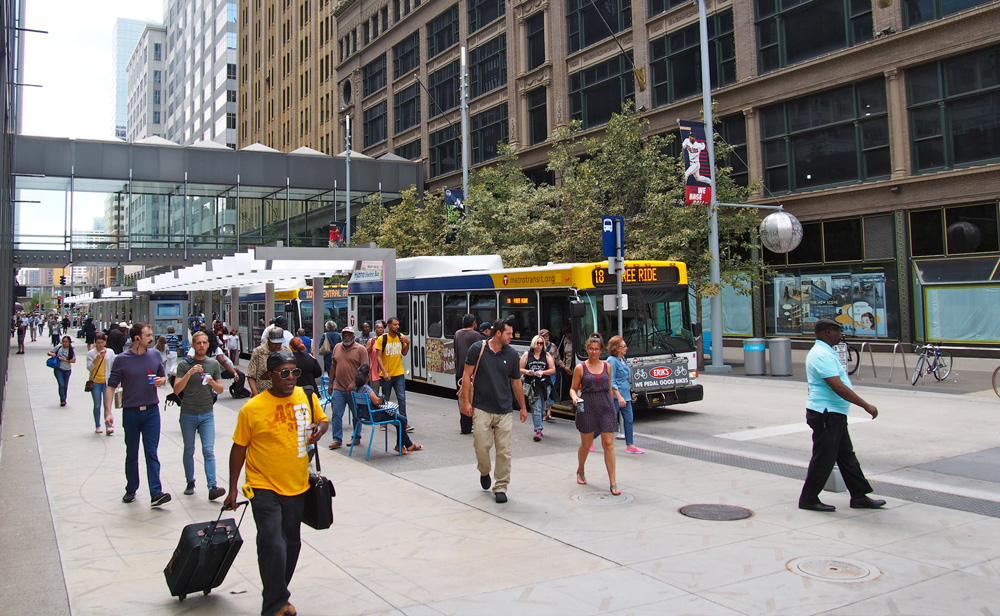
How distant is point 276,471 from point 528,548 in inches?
93.6

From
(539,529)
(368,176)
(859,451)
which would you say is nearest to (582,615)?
(539,529)

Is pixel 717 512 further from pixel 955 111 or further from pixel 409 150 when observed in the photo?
pixel 409 150

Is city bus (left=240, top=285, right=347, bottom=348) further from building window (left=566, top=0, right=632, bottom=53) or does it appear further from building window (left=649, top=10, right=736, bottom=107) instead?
building window (left=566, top=0, right=632, bottom=53)

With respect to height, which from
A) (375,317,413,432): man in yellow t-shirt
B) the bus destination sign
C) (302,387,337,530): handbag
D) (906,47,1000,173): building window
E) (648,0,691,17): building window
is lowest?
(302,387,337,530): handbag

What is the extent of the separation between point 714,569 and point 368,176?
42986mm

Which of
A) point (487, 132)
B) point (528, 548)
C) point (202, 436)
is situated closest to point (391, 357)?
point (202, 436)

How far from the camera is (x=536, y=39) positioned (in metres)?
40.0

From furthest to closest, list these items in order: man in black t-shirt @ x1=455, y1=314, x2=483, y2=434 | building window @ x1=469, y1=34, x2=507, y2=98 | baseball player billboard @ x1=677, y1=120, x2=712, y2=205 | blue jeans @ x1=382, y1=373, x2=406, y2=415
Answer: building window @ x1=469, y1=34, x2=507, y2=98 < baseball player billboard @ x1=677, y1=120, x2=712, y2=205 < blue jeans @ x1=382, y1=373, x2=406, y2=415 < man in black t-shirt @ x1=455, y1=314, x2=483, y2=434

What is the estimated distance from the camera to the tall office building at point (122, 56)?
178 metres

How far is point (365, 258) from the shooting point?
1577 centimetres

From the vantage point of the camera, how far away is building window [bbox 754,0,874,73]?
2552 centimetres

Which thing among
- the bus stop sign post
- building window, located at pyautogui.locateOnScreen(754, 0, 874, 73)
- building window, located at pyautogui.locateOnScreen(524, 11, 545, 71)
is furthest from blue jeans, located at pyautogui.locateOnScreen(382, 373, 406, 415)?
building window, located at pyautogui.locateOnScreen(524, 11, 545, 71)

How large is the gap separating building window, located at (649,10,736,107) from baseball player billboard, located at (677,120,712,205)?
9333 mm

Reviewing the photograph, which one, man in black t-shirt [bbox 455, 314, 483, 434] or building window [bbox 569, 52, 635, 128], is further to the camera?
building window [bbox 569, 52, 635, 128]
